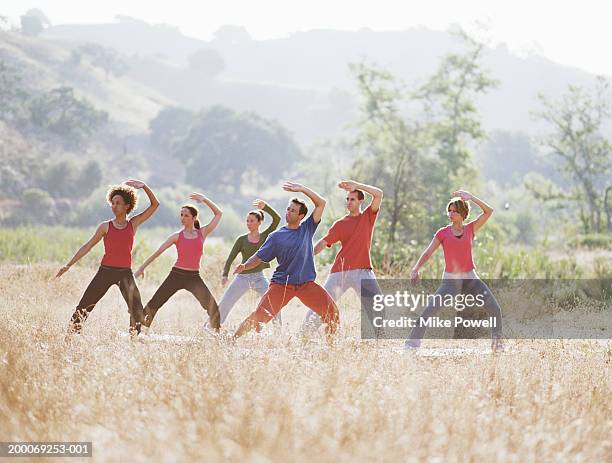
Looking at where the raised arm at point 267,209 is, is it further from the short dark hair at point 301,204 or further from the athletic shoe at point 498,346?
the athletic shoe at point 498,346

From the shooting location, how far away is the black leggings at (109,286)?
788 cm

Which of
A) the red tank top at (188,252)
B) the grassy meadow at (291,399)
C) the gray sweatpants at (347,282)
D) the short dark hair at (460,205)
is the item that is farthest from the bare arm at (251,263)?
the short dark hair at (460,205)

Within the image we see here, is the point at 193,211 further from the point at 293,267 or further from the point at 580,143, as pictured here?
the point at 580,143

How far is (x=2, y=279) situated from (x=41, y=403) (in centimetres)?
806

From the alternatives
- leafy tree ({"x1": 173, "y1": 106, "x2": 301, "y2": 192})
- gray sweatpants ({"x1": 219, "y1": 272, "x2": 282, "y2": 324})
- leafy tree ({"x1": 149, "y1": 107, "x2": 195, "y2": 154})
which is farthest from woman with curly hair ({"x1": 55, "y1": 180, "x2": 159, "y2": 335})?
leafy tree ({"x1": 149, "y1": 107, "x2": 195, "y2": 154})

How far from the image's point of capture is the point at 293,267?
7.62 meters

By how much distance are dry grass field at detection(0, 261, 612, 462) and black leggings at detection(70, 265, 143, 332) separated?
304 millimetres

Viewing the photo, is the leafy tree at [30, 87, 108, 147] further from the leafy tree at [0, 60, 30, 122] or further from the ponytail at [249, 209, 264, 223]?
the ponytail at [249, 209, 264, 223]

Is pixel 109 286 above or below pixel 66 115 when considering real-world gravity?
below

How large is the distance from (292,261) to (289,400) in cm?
266

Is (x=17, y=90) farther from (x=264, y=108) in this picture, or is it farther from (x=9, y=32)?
(x=264, y=108)

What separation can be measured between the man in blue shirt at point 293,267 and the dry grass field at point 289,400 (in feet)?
1.16

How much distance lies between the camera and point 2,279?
12.7 metres

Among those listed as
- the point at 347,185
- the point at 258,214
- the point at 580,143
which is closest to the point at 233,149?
the point at 580,143
